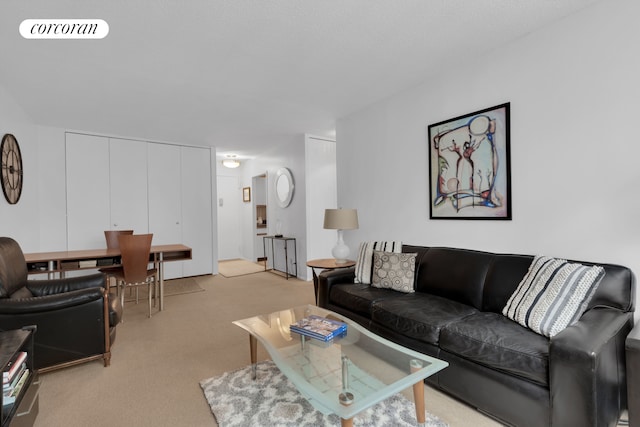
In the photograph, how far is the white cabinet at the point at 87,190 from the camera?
459 centimetres

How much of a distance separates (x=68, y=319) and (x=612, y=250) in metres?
3.58

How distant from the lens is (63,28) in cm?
206

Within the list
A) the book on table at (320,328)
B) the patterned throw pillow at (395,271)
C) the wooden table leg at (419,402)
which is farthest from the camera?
the patterned throw pillow at (395,271)

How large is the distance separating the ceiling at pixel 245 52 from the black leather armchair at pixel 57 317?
63.1 inches

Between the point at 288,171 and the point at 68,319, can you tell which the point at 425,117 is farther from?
the point at 68,319

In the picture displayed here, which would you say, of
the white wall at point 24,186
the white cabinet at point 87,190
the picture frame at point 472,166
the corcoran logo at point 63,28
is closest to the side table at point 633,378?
the picture frame at point 472,166

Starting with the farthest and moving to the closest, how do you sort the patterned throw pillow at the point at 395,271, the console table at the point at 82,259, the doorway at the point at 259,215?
the doorway at the point at 259,215
the console table at the point at 82,259
the patterned throw pillow at the point at 395,271

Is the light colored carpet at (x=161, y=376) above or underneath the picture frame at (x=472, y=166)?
underneath

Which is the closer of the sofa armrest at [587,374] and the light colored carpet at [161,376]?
the sofa armrest at [587,374]

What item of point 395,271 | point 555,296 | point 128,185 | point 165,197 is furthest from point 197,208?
point 555,296

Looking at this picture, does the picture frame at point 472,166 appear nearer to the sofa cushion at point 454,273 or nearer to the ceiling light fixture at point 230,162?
the sofa cushion at point 454,273

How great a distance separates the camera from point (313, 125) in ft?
14.8

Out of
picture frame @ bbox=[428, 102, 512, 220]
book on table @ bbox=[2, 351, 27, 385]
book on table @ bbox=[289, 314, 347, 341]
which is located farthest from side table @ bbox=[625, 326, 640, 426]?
book on table @ bbox=[2, 351, 27, 385]

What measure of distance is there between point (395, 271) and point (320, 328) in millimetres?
1050
